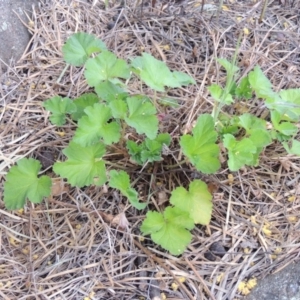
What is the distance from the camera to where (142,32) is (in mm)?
1733

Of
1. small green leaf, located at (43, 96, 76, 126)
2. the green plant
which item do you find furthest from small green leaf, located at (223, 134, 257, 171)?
small green leaf, located at (43, 96, 76, 126)

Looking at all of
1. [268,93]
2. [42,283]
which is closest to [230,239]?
[268,93]

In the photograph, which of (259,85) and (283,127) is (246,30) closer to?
(259,85)

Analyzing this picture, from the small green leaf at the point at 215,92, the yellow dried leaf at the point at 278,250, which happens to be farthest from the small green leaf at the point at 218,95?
the yellow dried leaf at the point at 278,250

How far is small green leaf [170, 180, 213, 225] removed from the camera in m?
1.29

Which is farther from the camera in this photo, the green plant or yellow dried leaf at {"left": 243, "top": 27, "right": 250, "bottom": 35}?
yellow dried leaf at {"left": 243, "top": 27, "right": 250, "bottom": 35}

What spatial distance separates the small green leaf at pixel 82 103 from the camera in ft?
4.44

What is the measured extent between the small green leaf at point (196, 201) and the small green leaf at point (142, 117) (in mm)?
189

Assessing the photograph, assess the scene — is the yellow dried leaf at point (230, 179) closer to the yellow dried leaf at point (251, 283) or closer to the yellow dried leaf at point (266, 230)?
the yellow dried leaf at point (266, 230)

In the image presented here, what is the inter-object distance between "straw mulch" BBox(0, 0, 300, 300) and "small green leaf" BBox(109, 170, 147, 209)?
0.10 metres

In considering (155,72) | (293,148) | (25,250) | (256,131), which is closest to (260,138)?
(256,131)

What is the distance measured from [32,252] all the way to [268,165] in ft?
2.50

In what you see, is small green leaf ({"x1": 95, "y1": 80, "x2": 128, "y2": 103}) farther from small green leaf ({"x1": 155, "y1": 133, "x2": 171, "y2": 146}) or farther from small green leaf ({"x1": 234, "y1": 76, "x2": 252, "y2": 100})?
small green leaf ({"x1": 234, "y1": 76, "x2": 252, "y2": 100})

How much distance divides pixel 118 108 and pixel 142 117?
0.23 ft
